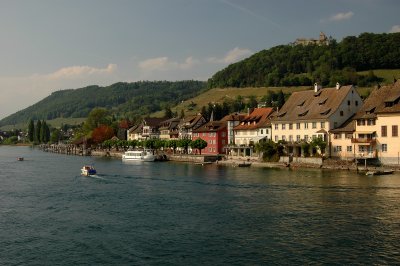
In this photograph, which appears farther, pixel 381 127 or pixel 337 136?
pixel 337 136

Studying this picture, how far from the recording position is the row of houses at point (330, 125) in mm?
73562

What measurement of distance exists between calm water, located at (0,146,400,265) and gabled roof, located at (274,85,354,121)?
2388cm

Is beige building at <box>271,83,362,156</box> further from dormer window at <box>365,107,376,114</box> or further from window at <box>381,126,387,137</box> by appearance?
window at <box>381,126,387,137</box>

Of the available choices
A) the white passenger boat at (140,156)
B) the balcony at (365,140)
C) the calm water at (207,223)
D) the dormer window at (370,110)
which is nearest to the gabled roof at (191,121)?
the white passenger boat at (140,156)

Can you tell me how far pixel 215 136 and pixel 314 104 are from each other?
3509 centimetres

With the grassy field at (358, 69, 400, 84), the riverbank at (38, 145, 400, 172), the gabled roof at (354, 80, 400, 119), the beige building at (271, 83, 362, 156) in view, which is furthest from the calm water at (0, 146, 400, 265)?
the grassy field at (358, 69, 400, 84)

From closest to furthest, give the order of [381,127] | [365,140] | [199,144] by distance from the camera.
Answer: [381,127], [365,140], [199,144]

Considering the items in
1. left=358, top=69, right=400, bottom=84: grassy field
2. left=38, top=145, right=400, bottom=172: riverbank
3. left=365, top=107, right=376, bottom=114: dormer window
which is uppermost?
left=358, top=69, right=400, bottom=84: grassy field

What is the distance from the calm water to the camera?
30.0 m

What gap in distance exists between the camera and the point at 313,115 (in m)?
87.1

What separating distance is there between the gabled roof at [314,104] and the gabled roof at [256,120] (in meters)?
6.79

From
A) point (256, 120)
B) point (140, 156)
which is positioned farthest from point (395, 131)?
point (140, 156)

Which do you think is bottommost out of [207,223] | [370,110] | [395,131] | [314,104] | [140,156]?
[207,223]

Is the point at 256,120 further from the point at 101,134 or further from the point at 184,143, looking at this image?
the point at 101,134
